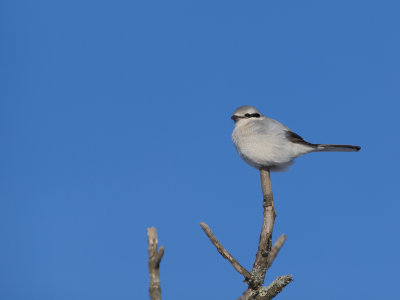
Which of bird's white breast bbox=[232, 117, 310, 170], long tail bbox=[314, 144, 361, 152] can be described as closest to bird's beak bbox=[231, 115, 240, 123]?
bird's white breast bbox=[232, 117, 310, 170]

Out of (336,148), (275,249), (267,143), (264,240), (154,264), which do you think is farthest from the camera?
(336,148)

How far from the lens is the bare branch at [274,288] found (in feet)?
25.9

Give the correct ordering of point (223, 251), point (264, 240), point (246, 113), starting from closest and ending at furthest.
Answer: point (223, 251), point (264, 240), point (246, 113)

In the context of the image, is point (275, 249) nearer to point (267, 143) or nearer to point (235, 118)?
point (267, 143)

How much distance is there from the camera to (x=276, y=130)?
30.8 ft

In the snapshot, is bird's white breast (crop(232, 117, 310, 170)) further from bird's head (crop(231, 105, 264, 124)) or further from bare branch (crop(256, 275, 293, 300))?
bare branch (crop(256, 275, 293, 300))

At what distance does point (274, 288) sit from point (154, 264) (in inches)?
93.6

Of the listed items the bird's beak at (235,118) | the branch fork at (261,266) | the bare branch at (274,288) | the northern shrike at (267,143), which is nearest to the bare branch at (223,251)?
the branch fork at (261,266)

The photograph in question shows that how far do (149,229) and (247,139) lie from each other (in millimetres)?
3441

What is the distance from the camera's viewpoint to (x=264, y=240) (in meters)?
8.28

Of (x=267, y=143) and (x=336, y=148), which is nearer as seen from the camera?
(x=267, y=143)

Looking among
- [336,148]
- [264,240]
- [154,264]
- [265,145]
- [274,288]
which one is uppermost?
[265,145]

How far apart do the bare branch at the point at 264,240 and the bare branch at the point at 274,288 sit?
0.12 meters

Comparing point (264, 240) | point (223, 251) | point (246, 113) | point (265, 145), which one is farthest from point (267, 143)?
point (223, 251)
